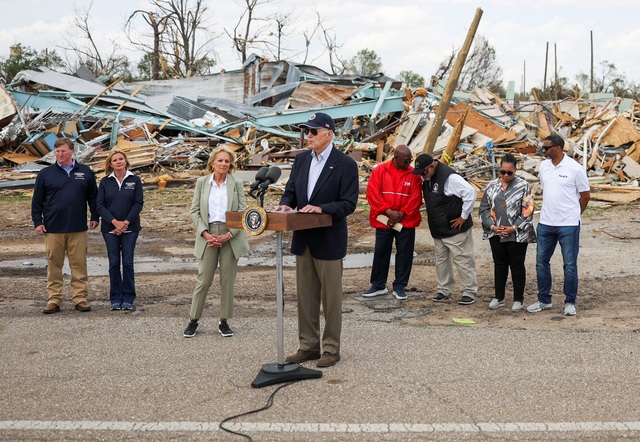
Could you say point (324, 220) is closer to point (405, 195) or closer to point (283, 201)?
point (283, 201)

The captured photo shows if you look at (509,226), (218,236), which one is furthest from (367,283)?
(218,236)

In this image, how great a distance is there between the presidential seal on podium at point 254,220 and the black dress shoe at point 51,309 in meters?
3.51

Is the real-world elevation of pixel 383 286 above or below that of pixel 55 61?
below

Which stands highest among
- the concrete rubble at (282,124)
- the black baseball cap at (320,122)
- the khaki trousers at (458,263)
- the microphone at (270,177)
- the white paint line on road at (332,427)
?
the concrete rubble at (282,124)

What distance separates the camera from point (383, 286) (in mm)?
9078

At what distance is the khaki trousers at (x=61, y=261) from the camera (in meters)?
8.13

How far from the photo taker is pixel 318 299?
20.2 feet

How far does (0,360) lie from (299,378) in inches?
101

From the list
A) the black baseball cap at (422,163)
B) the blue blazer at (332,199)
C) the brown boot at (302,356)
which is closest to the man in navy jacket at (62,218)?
the brown boot at (302,356)

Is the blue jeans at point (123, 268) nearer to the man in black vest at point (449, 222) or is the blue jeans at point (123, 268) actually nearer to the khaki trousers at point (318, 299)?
the khaki trousers at point (318, 299)

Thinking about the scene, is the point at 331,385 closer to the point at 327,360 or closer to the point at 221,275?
the point at 327,360

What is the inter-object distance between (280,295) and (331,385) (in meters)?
0.78

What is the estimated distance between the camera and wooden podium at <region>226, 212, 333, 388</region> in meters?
5.30

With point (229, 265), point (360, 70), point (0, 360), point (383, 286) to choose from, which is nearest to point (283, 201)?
point (229, 265)
